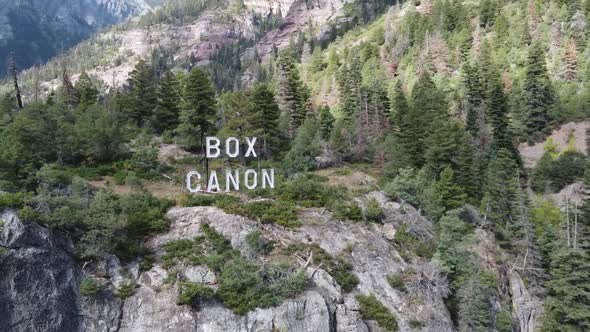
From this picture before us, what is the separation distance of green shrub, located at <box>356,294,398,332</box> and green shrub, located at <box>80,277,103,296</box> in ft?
55.2

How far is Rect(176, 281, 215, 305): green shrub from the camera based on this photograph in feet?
95.6

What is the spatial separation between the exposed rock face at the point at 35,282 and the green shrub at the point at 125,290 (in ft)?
7.48

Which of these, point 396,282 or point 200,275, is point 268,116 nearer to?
point 396,282

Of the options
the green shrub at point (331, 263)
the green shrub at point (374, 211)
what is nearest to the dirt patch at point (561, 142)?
the green shrub at point (374, 211)

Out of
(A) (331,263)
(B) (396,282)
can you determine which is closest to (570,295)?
(B) (396,282)

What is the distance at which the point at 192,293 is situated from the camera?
29281mm

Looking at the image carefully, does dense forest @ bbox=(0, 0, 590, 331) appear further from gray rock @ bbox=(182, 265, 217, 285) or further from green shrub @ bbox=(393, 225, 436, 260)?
gray rock @ bbox=(182, 265, 217, 285)

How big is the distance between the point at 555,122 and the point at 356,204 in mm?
51136

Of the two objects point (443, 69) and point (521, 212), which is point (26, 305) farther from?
point (443, 69)

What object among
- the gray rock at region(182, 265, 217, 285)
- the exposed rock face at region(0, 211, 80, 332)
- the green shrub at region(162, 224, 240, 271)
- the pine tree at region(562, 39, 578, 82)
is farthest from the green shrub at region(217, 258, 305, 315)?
the pine tree at region(562, 39, 578, 82)

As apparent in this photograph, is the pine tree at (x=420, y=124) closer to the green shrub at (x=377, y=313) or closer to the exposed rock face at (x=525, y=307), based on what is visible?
the exposed rock face at (x=525, y=307)

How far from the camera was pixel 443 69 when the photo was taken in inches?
3607

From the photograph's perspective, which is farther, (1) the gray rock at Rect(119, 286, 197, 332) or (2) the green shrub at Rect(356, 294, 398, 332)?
(2) the green shrub at Rect(356, 294, 398, 332)

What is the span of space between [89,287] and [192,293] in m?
5.96
